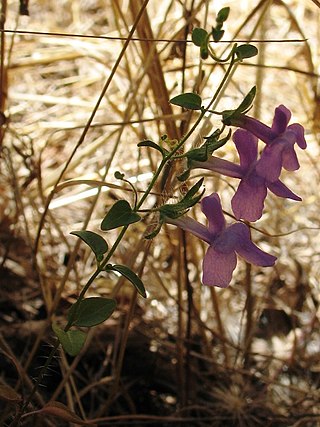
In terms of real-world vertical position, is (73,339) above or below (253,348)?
below

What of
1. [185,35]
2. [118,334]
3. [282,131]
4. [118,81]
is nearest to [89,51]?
[118,81]

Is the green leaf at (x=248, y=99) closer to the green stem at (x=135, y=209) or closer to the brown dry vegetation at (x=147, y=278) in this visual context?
the green stem at (x=135, y=209)

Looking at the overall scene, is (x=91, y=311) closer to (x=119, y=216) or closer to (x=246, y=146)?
(x=119, y=216)

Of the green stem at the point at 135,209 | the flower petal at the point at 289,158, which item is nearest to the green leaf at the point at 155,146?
the green stem at the point at 135,209

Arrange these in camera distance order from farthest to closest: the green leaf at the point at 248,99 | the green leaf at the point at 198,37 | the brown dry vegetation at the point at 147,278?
the brown dry vegetation at the point at 147,278, the green leaf at the point at 198,37, the green leaf at the point at 248,99

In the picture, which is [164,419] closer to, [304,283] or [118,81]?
[304,283]

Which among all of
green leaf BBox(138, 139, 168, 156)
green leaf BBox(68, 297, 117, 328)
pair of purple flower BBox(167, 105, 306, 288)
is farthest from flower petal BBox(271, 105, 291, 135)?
green leaf BBox(68, 297, 117, 328)

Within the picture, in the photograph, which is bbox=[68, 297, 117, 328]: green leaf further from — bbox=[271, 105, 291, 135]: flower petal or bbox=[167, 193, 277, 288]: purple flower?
bbox=[271, 105, 291, 135]: flower petal
